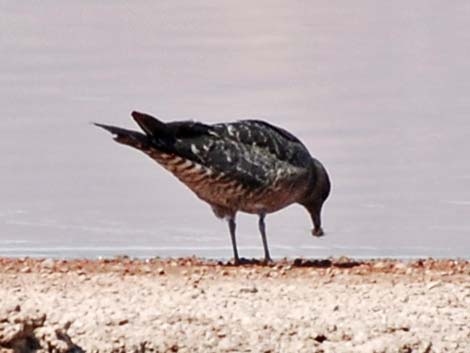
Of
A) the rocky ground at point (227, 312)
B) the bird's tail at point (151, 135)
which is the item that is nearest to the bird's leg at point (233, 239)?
the bird's tail at point (151, 135)

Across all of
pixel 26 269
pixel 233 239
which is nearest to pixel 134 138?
pixel 233 239

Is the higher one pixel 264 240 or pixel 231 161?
pixel 231 161

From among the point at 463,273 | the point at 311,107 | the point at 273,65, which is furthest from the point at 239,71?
the point at 463,273

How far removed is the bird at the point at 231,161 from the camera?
13125 mm

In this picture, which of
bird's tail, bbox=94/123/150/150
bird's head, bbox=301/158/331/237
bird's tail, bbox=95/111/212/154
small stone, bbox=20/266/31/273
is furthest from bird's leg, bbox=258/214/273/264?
small stone, bbox=20/266/31/273

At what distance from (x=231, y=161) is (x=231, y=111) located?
5997mm

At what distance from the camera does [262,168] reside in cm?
1345

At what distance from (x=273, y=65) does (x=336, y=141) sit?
19.0 feet

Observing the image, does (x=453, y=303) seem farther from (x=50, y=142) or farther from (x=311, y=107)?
(x=311, y=107)

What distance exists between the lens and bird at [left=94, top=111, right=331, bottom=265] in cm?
1312

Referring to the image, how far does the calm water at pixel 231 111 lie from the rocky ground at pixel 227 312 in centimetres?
211

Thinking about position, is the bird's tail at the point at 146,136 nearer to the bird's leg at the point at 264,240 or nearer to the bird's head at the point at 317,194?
the bird's leg at the point at 264,240

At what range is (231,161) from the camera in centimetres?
1334

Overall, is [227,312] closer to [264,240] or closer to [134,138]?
[134,138]
